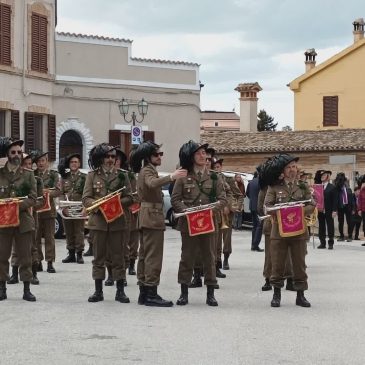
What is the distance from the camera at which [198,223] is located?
10.6m

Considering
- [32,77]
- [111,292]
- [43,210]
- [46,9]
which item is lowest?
[111,292]

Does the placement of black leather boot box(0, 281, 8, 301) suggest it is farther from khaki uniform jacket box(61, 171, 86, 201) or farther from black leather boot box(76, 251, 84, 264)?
black leather boot box(76, 251, 84, 264)

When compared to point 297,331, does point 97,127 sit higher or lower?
higher

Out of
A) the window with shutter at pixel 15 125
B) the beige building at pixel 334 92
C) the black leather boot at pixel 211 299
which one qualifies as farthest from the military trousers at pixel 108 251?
the beige building at pixel 334 92

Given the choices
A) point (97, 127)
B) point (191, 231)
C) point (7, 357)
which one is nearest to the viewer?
point (7, 357)

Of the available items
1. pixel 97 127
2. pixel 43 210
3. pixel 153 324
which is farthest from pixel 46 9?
pixel 153 324

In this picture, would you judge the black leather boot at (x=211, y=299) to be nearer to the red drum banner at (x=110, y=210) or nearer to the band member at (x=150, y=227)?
the band member at (x=150, y=227)

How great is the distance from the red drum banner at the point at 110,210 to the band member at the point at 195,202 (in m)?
0.69

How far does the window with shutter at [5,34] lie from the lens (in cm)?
2775

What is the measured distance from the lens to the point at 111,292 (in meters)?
11.9

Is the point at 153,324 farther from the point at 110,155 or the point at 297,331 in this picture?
the point at 110,155

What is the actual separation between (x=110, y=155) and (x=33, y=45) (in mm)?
18776

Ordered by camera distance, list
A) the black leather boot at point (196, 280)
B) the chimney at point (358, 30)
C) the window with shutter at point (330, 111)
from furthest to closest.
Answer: the chimney at point (358, 30) < the window with shutter at point (330, 111) < the black leather boot at point (196, 280)

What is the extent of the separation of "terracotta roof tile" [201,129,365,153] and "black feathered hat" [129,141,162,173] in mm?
29497
